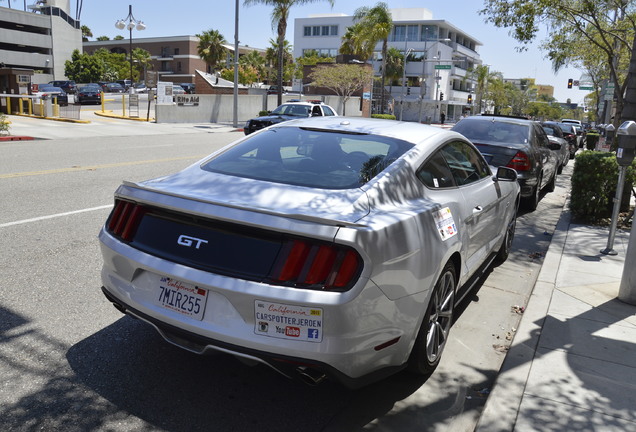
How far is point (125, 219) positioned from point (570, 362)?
129 inches

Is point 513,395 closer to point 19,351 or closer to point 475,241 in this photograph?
point 475,241

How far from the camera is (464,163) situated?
482cm

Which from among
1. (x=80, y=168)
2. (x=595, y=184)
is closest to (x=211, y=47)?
(x=80, y=168)

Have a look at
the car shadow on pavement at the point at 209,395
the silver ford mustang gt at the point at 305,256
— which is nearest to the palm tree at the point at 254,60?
the silver ford mustang gt at the point at 305,256

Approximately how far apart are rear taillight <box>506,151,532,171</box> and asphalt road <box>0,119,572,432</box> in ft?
11.7

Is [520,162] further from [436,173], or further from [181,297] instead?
[181,297]

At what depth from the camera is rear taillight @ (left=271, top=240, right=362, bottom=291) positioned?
2.80 meters

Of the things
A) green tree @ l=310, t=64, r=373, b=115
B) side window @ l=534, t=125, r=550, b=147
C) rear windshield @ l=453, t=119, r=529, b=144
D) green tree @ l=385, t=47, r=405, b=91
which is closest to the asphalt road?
rear windshield @ l=453, t=119, r=529, b=144

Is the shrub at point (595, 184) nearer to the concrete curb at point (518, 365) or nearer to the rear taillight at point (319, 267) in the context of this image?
the concrete curb at point (518, 365)

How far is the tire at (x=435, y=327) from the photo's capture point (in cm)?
353

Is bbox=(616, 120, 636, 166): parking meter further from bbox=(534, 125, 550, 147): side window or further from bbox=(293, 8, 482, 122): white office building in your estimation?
bbox=(293, 8, 482, 122): white office building

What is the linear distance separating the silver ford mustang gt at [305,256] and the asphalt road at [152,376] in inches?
13.4

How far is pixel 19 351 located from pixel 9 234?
121 inches

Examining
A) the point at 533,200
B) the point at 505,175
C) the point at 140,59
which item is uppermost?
the point at 140,59
